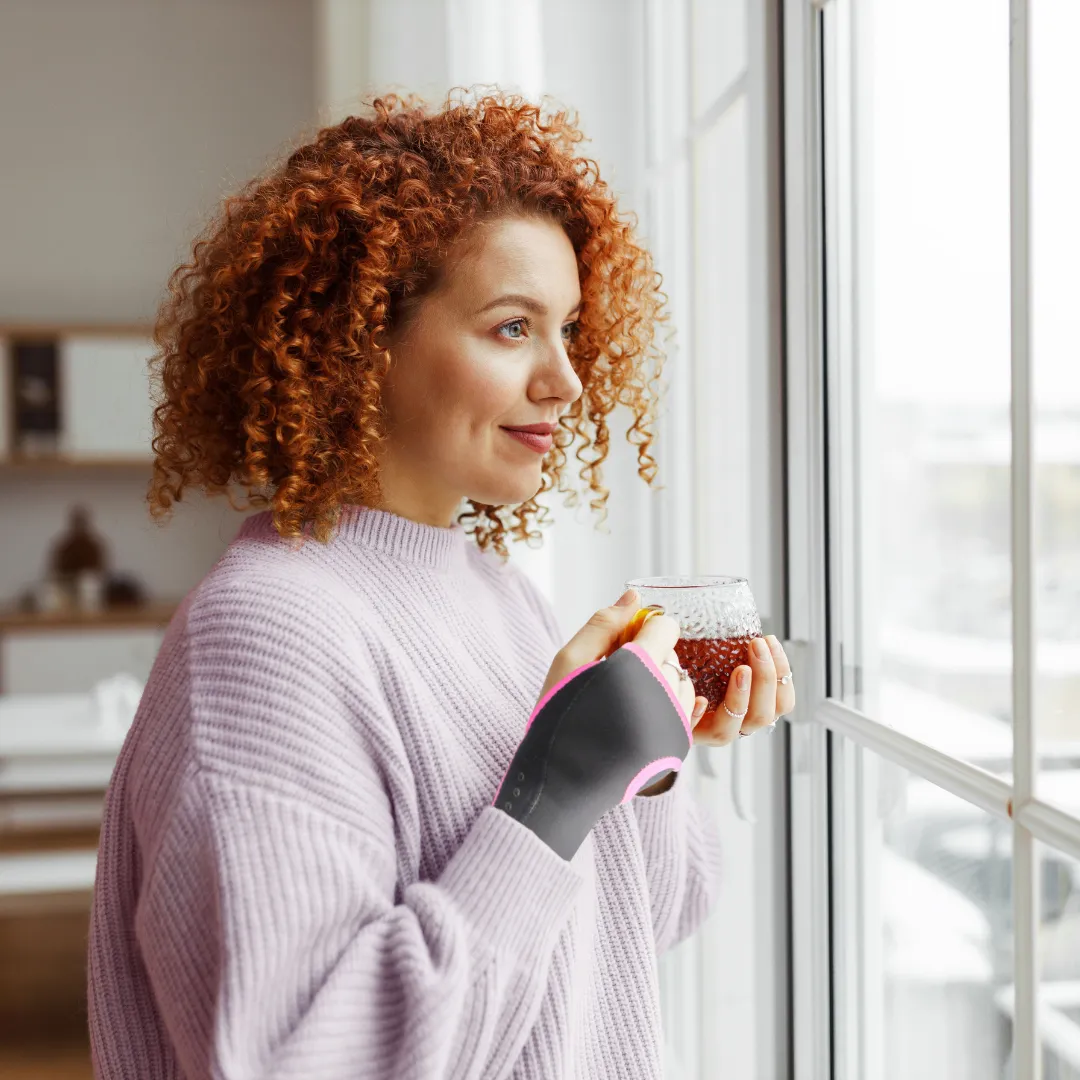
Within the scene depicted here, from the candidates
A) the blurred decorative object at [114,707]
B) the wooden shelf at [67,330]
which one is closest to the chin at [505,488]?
the blurred decorative object at [114,707]

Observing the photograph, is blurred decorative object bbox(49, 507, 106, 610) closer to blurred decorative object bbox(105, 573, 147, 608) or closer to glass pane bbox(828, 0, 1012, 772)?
blurred decorative object bbox(105, 573, 147, 608)

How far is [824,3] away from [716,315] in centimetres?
50

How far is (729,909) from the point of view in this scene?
1638 millimetres

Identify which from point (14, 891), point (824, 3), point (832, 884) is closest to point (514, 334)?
point (824, 3)

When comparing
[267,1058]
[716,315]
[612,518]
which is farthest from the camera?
[612,518]

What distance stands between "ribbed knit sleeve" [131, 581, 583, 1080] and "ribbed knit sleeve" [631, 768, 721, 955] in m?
0.34

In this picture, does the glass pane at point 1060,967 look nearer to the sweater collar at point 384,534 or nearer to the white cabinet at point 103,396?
the sweater collar at point 384,534

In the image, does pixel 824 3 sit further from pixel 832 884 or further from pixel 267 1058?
pixel 267 1058

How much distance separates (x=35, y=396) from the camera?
4020mm

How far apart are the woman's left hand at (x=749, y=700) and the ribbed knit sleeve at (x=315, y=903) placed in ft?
0.61

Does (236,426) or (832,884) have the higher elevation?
(236,426)

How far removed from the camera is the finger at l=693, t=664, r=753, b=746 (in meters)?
0.89

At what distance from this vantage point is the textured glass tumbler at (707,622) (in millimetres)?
884

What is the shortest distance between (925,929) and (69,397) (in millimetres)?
3683
